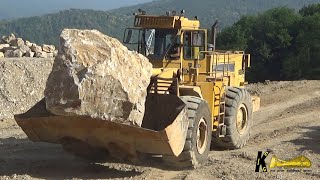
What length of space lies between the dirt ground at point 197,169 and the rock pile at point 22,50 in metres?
6.05

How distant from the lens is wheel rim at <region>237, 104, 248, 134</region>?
1109 centimetres

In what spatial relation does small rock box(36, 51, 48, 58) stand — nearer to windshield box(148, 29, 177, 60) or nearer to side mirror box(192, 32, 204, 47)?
windshield box(148, 29, 177, 60)

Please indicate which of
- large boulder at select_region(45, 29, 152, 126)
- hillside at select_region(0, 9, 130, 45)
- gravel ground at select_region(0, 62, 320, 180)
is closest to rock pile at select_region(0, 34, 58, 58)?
gravel ground at select_region(0, 62, 320, 180)

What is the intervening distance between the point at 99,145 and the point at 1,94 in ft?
31.2

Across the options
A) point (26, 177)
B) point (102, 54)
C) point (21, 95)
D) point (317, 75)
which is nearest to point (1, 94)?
point (21, 95)

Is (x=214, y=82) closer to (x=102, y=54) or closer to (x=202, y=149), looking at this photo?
(x=202, y=149)

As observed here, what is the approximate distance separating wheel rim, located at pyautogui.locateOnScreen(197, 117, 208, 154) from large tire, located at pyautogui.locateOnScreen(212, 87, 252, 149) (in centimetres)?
134

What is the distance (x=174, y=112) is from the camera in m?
8.59

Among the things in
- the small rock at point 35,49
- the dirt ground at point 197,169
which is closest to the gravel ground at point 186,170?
the dirt ground at point 197,169

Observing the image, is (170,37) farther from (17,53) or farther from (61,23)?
(61,23)

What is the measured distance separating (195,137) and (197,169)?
52 cm

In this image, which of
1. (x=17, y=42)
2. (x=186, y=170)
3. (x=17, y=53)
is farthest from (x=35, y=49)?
(x=186, y=170)

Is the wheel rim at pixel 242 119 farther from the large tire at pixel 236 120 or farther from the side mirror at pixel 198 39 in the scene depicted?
the side mirror at pixel 198 39

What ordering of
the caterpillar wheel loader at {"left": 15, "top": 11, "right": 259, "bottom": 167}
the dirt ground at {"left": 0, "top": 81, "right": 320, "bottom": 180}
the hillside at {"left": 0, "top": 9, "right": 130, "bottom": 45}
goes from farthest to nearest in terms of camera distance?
the hillside at {"left": 0, "top": 9, "right": 130, "bottom": 45} < the dirt ground at {"left": 0, "top": 81, "right": 320, "bottom": 180} < the caterpillar wheel loader at {"left": 15, "top": 11, "right": 259, "bottom": 167}
